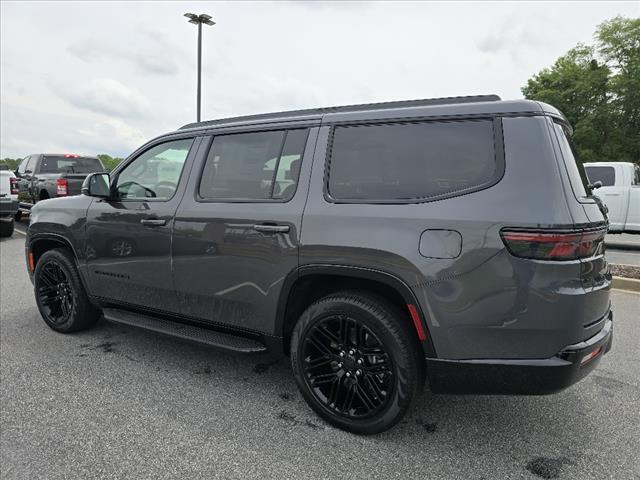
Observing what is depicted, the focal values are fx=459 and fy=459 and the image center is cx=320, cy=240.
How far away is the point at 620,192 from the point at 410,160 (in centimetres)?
1052

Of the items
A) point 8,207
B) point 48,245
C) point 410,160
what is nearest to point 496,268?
point 410,160

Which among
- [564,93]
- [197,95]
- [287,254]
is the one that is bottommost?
[287,254]

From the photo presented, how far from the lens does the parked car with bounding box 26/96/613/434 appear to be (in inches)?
84.8

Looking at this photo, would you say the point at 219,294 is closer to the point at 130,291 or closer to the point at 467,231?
the point at 130,291

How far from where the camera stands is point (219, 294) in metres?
3.09

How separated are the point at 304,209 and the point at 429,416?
1.50m

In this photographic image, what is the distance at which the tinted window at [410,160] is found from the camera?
232cm

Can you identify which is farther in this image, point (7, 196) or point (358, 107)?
point (7, 196)

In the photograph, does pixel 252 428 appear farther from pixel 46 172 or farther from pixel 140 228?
pixel 46 172

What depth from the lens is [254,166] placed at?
309 cm

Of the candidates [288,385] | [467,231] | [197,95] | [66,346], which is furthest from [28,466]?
[197,95]

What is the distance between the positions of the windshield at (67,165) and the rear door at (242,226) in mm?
11105

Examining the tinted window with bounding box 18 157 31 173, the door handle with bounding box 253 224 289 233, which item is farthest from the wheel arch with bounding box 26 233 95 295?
the tinted window with bounding box 18 157 31 173

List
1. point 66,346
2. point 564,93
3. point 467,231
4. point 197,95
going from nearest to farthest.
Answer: point 467,231 < point 66,346 < point 197,95 < point 564,93
